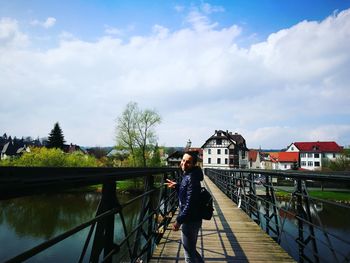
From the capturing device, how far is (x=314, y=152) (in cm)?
7750

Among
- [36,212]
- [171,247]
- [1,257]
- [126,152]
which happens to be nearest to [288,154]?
[126,152]

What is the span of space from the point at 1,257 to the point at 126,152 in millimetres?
37128

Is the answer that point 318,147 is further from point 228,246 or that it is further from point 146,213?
point 146,213

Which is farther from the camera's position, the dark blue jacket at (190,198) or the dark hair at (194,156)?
the dark hair at (194,156)

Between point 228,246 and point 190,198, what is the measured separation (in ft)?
7.75

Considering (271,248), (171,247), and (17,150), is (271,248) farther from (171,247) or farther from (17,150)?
(17,150)

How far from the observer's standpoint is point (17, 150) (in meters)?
96.1

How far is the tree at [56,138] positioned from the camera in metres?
60.0

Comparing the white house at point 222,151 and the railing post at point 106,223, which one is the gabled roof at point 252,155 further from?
the railing post at point 106,223

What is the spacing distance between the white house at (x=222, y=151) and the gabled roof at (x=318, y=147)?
64.3ft

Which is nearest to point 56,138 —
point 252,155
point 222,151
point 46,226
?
point 222,151

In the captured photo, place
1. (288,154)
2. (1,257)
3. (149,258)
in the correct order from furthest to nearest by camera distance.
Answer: (288,154) → (1,257) → (149,258)

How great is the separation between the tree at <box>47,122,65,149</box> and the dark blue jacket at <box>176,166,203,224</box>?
61339 mm

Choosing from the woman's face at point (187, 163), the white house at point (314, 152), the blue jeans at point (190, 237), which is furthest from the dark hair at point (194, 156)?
the white house at point (314, 152)
